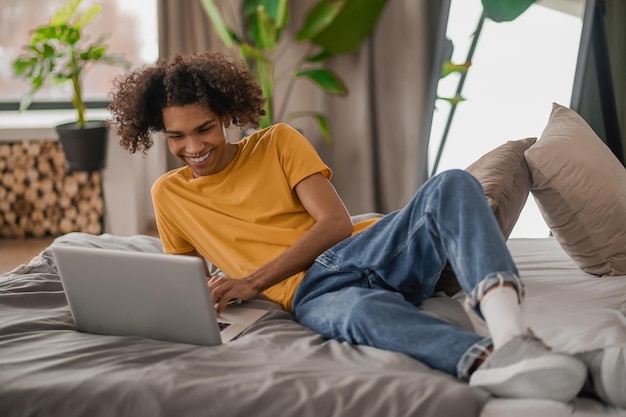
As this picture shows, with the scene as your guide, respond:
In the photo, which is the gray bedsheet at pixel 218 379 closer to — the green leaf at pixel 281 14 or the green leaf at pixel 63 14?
the green leaf at pixel 63 14

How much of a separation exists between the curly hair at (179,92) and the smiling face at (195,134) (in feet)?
0.07

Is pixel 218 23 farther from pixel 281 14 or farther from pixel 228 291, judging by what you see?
pixel 228 291

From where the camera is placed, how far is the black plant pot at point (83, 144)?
3533 mm

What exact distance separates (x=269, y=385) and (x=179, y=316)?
27cm

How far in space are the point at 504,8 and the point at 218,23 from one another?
4.16ft

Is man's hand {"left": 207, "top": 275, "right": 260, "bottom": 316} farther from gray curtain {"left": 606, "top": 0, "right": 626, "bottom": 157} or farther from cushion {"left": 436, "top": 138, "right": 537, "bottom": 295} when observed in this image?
gray curtain {"left": 606, "top": 0, "right": 626, "bottom": 157}

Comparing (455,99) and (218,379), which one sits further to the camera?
(455,99)

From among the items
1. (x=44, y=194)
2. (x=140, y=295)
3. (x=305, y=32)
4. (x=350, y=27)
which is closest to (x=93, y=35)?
(x=44, y=194)

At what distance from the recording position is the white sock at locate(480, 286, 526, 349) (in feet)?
4.31

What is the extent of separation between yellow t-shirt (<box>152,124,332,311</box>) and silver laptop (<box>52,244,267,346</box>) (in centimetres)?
25

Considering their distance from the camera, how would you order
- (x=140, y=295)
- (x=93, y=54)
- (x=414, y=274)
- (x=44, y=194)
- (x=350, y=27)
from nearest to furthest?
(x=140, y=295) → (x=414, y=274) → (x=93, y=54) → (x=350, y=27) → (x=44, y=194)

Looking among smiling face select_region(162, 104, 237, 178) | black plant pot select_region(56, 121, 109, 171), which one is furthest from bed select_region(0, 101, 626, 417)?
black plant pot select_region(56, 121, 109, 171)

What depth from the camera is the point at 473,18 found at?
3346mm

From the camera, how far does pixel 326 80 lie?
12.4ft
